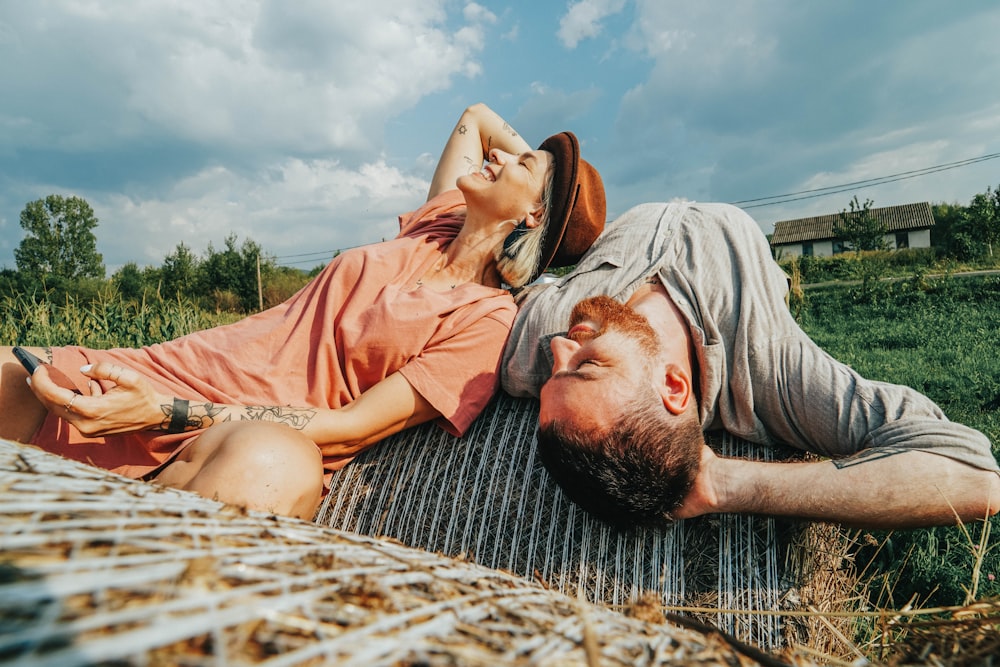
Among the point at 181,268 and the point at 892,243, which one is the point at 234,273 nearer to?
the point at 181,268

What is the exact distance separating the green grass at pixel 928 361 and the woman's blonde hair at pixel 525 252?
6.53ft

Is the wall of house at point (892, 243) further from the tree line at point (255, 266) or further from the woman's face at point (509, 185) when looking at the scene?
the woman's face at point (509, 185)

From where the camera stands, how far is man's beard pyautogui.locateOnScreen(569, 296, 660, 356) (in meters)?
2.08

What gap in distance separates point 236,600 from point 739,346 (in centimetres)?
195

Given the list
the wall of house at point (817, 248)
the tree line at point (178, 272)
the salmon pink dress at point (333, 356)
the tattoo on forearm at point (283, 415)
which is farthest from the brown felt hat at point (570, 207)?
the wall of house at point (817, 248)

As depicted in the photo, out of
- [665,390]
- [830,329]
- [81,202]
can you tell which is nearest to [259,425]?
[665,390]

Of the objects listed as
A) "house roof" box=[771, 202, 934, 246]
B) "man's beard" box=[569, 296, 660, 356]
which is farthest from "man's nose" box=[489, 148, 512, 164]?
"house roof" box=[771, 202, 934, 246]

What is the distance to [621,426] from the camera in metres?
1.91

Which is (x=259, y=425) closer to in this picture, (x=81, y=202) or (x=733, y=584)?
(x=733, y=584)

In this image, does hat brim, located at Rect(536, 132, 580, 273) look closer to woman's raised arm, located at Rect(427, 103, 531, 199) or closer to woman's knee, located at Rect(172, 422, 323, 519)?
woman's raised arm, located at Rect(427, 103, 531, 199)

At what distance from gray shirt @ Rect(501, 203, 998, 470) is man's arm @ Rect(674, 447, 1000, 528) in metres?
0.06

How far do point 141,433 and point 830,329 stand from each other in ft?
38.4

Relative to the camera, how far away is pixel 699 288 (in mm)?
2332

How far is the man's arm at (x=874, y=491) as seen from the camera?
1.64m
